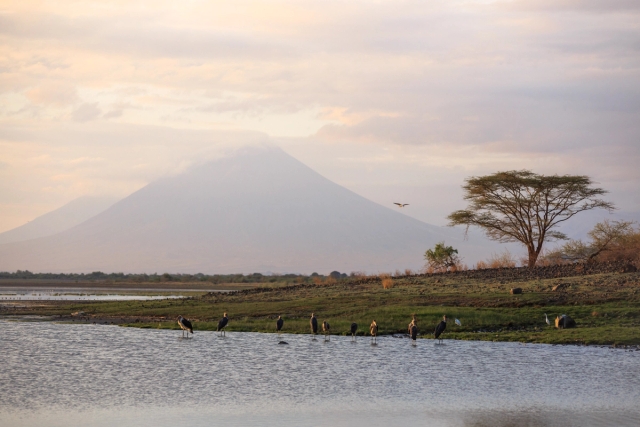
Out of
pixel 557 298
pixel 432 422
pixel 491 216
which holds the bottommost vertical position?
pixel 432 422

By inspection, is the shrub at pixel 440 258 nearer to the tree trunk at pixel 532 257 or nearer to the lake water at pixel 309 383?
the tree trunk at pixel 532 257

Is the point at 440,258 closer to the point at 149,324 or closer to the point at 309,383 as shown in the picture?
the point at 149,324

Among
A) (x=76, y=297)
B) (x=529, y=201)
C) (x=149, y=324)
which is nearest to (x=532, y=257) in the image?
(x=529, y=201)

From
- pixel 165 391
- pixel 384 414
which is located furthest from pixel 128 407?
pixel 384 414

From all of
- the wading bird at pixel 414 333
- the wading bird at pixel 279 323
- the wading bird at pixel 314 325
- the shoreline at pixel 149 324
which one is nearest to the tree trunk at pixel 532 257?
the shoreline at pixel 149 324

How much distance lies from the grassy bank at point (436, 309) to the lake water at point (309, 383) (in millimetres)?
3140

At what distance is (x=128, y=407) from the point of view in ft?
58.3

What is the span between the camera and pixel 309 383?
810 inches

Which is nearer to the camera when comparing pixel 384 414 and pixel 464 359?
pixel 384 414

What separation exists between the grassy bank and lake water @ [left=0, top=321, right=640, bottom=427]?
10.3 feet

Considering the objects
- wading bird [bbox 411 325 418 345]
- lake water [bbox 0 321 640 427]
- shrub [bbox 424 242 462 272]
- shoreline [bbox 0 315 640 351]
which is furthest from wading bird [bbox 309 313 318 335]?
shrub [bbox 424 242 462 272]

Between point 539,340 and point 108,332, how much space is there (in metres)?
17.0

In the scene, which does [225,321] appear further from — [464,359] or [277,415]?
[277,415]

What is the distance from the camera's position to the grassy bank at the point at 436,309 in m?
31.1
